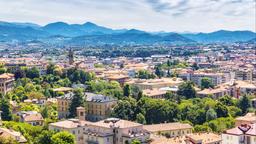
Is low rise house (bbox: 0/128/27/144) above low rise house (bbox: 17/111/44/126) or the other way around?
above

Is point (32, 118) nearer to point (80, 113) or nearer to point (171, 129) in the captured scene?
point (80, 113)

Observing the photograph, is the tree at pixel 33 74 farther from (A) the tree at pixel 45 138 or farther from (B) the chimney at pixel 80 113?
(A) the tree at pixel 45 138

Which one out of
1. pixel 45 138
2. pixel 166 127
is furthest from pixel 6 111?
pixel 166 127

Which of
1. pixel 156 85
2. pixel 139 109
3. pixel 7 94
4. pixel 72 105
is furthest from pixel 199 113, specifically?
pixel 156 85

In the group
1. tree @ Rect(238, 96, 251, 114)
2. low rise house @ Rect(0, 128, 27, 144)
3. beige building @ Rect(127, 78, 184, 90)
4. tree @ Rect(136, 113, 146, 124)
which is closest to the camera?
low rise house @ Rect(0, 128, 27, 144)

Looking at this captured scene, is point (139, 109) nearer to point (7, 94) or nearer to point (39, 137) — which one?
point (39, 137)

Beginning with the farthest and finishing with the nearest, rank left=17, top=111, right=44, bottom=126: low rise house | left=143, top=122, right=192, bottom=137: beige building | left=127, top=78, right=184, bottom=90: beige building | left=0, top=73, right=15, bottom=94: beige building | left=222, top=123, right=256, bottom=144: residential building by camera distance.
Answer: left=127, top=78, right=184, bottom=90: beige building
left=0, top=73, right=15, bottom=94: beige building
left=17, top=111, right=44, bottom=126: low rise house
left=143, top=122, right=192, bottom=137: beige building
left=222, top=123, right=256, bottom=144: residential building

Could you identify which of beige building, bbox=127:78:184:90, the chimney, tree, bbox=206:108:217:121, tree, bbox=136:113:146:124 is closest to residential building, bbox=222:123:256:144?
tree, bbox=136:113:146:124

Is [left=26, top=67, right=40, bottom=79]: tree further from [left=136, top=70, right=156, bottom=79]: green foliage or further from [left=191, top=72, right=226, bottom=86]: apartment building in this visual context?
[left=191, top=72, right=226, bottom=86]: apartment building

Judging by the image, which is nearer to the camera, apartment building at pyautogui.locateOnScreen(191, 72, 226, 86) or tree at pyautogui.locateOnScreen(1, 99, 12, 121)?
tree at pyautogui.locateOnScreen(1, 99, 12, 121)
